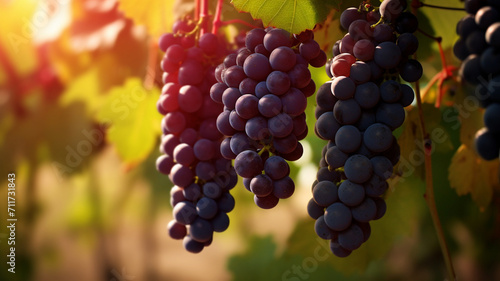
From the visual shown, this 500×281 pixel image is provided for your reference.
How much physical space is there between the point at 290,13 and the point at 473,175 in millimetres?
439

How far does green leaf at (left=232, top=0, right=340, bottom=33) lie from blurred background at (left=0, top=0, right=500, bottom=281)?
0.53 meters

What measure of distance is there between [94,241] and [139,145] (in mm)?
552

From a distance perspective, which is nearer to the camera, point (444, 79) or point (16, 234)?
point (444, 79)

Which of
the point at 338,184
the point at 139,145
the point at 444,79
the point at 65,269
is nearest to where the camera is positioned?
the point at 338,184

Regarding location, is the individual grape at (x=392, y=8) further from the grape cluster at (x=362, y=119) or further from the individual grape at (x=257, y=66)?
the individual grape at (x=257, y=66)

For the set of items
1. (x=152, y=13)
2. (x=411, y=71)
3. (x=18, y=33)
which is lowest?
(x=411, y=71)

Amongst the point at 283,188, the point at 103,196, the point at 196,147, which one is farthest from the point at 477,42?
the point at 103,196

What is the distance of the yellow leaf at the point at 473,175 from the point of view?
25.6 inches

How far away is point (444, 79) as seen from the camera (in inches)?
25.7

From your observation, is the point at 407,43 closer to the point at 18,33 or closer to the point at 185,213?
the point at 185,213

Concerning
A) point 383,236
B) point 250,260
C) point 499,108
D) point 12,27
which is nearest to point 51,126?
point 12,27

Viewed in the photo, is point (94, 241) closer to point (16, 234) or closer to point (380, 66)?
point (16, 234)

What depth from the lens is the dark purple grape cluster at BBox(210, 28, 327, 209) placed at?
1.38ft

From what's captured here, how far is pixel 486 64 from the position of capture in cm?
33
